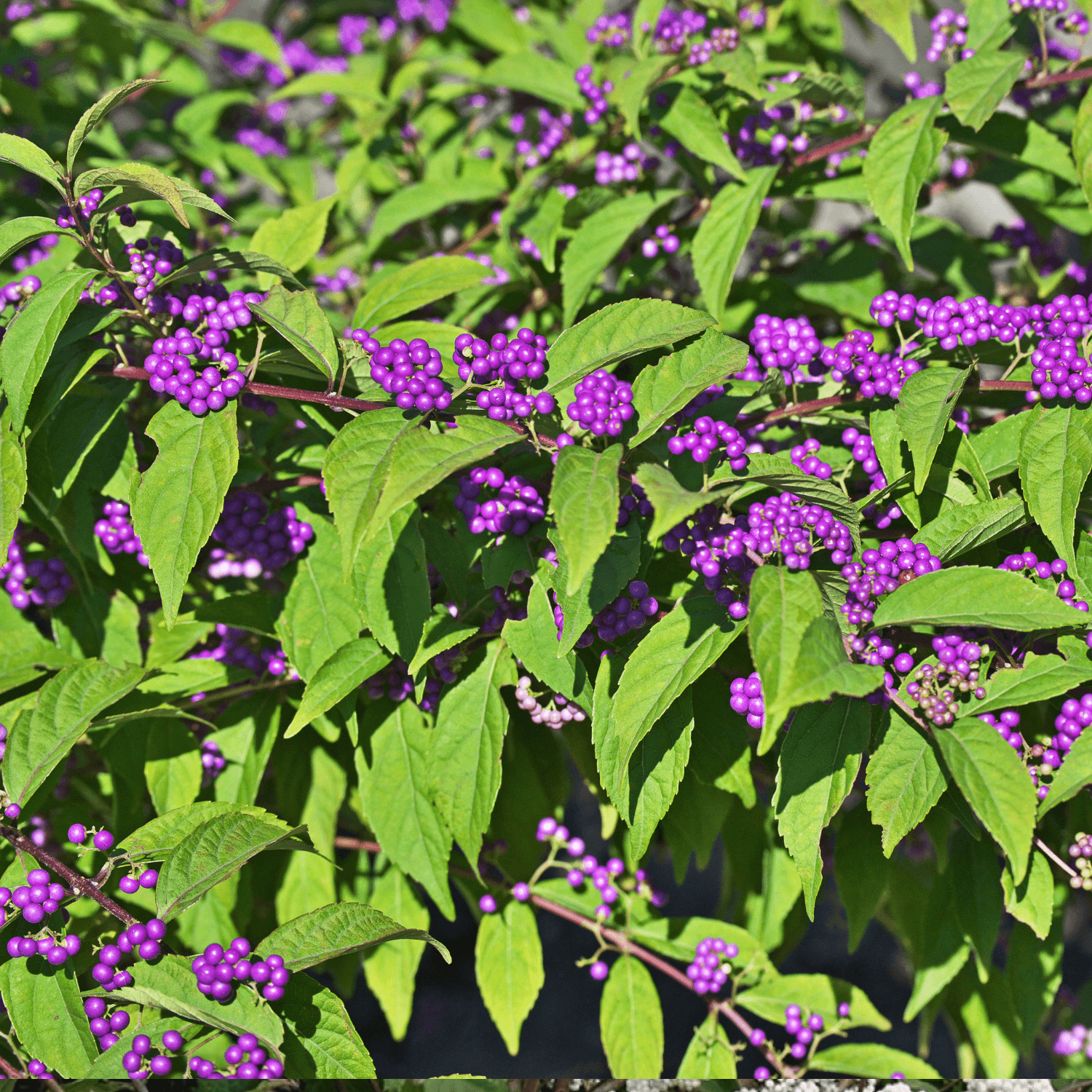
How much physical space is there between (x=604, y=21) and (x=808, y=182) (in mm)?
944

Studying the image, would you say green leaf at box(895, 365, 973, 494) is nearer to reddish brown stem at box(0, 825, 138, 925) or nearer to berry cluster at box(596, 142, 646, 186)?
berry cluster at box(596, 142, 646, 186)

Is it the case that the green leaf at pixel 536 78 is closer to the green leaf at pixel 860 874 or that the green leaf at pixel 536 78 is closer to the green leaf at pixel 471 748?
the green leaf at pixel 471 748

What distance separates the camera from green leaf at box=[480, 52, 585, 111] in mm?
Answer: 2902

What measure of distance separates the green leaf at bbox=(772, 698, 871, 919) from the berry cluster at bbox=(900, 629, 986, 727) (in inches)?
4.2

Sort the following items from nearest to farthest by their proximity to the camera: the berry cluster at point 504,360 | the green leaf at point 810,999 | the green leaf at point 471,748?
the berry cluster at point 504,360, the green leaf at point 471,748, the green leaf at point 810,999

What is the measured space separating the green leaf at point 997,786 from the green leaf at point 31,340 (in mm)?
1650

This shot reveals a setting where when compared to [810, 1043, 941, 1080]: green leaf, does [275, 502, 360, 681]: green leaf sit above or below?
above

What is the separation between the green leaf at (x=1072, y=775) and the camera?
169 cm

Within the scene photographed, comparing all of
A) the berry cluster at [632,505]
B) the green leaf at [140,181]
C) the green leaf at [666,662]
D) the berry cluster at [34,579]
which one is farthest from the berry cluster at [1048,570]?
the berry cluster at [34,579]

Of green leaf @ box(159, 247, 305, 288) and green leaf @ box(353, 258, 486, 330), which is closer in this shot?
green leaf @ box(159, 247, 305, 288)

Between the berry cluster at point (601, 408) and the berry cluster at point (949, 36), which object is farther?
the berry cluster at point (949, 36)

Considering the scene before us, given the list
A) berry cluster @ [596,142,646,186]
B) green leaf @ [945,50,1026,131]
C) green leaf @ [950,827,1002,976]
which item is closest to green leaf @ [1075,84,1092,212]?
green leaf @ [945,50,1026,131]

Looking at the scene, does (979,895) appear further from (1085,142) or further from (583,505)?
(1085,142)

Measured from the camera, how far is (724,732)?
2.17 meters
